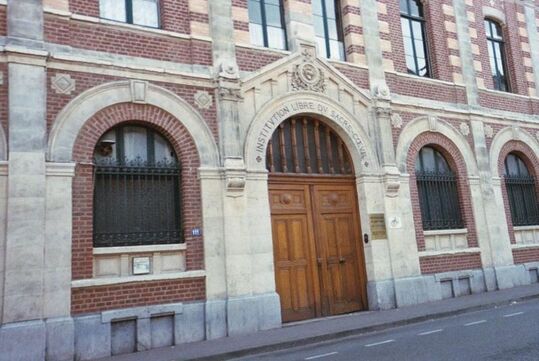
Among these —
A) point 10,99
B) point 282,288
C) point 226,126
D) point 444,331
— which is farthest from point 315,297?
point 10,99

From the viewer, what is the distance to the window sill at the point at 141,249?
8.72 meters

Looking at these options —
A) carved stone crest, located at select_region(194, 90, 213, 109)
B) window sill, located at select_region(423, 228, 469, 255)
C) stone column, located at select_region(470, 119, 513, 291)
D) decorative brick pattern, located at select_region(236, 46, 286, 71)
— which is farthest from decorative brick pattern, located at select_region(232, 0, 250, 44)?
stone column, located at select_region(470, 119, 513, 291)

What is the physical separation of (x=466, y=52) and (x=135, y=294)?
11.6m

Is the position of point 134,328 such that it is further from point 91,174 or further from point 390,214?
point 390,214

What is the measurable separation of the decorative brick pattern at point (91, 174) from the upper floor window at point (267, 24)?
3.06m

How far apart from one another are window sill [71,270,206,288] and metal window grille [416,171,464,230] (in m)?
6.36

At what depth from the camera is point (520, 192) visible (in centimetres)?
1540

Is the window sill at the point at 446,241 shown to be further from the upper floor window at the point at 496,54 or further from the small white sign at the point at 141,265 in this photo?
the small white sign at the point at 141,265

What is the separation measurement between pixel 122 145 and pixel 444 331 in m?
6.61

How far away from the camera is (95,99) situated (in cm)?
912

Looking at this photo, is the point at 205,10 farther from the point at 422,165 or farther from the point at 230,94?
the point at 422,165

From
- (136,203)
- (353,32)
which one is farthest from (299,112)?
(136,203)

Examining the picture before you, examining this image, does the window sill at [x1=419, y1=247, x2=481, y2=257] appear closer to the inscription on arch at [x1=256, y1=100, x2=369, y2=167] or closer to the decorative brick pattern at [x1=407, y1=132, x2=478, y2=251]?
the decorative brick pattern at [x1=407, y1=132, x2=478, y2=251]

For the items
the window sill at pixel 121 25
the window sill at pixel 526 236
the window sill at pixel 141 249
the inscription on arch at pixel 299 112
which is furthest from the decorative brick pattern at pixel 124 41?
the window sill at pixel 526 236
